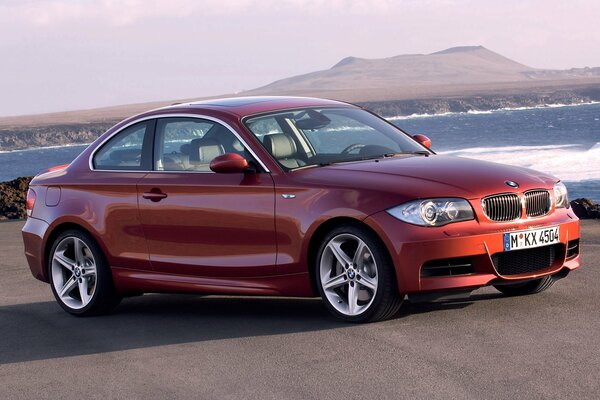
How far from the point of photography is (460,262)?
7770 mm

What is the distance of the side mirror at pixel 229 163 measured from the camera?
27.6 ft

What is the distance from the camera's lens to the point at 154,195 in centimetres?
909

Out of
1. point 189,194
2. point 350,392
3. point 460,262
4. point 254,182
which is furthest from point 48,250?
point 350,392

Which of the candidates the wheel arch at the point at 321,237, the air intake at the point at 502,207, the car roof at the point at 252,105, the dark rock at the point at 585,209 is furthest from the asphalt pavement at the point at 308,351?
the dark rock at the point at 585,209

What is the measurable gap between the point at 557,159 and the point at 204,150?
66.8 meters

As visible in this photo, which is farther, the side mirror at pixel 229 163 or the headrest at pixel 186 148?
the headrest at pixel 186 148

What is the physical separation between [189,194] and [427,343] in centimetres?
235

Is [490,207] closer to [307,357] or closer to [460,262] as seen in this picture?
[460,262]

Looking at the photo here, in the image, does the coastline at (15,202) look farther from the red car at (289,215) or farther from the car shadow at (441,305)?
the red car at (289,215)

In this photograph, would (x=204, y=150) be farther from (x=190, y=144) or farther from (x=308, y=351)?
(x=308, y=351)

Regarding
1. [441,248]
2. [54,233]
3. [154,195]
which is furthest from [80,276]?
[441,248]

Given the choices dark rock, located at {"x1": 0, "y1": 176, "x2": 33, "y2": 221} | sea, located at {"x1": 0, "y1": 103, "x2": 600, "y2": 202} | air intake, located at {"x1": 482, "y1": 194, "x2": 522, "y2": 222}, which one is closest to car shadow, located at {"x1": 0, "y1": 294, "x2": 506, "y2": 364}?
air intake, located at {"x1": 482, "y1": 194, "x2": 522, "y2": 222}

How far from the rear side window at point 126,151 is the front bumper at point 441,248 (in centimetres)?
242

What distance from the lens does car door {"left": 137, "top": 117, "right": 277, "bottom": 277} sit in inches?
331
